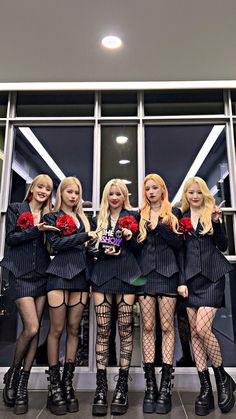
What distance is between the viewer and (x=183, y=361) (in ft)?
10.5

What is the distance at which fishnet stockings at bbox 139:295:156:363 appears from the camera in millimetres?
2547

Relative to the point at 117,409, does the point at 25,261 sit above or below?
above

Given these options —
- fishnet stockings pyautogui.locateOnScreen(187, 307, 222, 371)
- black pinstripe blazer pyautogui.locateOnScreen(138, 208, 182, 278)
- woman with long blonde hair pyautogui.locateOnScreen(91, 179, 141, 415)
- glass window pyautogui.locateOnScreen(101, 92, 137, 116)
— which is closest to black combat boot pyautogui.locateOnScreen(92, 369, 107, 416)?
woman with long blonde hair pyautogui.locateOnScreen(91, 179, 141, 415)

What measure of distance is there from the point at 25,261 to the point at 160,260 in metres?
1.04

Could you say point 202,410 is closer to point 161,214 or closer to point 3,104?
point 161,214

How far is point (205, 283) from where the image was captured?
2.57 metres

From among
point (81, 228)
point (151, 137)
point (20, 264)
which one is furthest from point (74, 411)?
point (151, 137)

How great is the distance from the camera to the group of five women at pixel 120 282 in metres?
2.46

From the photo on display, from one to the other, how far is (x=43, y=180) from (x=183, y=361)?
2130 mm

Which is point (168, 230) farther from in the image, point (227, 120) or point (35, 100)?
point (35, 100)

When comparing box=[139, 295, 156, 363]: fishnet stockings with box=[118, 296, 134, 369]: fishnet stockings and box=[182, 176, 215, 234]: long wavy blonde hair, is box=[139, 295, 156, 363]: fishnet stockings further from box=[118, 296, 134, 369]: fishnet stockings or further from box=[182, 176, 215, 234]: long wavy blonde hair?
box=[182, 176, 215, 234]: long wavy blonde hair

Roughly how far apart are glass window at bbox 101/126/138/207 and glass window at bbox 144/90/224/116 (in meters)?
0.34

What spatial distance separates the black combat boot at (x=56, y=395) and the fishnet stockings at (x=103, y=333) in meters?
0.31
